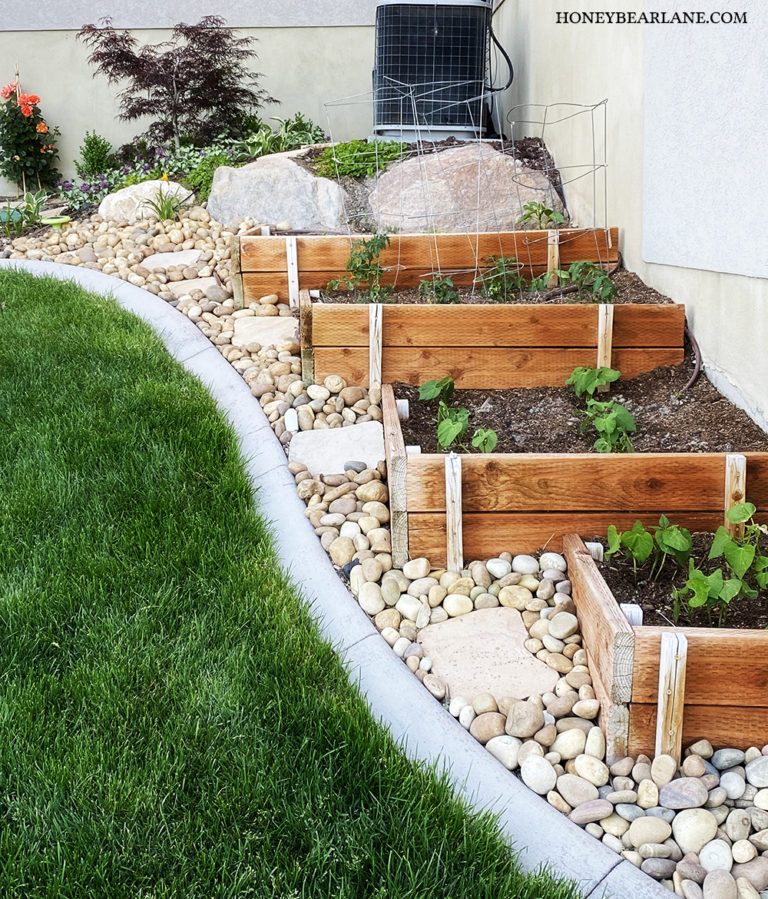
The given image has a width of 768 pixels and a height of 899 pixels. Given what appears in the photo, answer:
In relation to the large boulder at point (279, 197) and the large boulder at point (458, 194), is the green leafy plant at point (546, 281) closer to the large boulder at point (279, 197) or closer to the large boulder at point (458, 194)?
the large boulder at point (458, 194)

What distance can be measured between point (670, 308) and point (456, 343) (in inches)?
33.2

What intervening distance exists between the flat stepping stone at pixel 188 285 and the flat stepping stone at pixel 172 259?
0.24m

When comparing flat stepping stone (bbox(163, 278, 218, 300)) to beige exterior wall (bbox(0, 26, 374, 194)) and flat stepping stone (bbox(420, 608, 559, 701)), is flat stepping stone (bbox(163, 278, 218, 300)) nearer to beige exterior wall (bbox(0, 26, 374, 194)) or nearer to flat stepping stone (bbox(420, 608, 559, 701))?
flat stepping stone (bbox(420, 608, 559, 701))

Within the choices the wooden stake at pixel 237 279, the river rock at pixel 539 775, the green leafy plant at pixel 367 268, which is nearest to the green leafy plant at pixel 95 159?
the wooden stake at pixel 237 279

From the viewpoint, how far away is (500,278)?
4.19 metres

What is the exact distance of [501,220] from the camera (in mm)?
5164

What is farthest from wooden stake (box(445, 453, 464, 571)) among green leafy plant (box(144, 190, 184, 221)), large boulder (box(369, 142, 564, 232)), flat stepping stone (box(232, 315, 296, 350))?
green leafy plant (box(144, 190, 184, 221))

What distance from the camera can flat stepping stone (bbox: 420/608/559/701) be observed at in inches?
81.0

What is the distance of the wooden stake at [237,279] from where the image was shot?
4.26 meters

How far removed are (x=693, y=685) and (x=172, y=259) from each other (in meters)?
4.30

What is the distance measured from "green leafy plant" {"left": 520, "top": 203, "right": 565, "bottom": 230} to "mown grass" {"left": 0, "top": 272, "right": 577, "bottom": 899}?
103 inches

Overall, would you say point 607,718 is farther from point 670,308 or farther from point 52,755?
point 670,308

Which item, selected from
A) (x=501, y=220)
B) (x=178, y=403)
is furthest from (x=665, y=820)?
(x=501, y=220)

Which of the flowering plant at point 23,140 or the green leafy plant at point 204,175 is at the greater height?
the flowering plant at point 23,140
